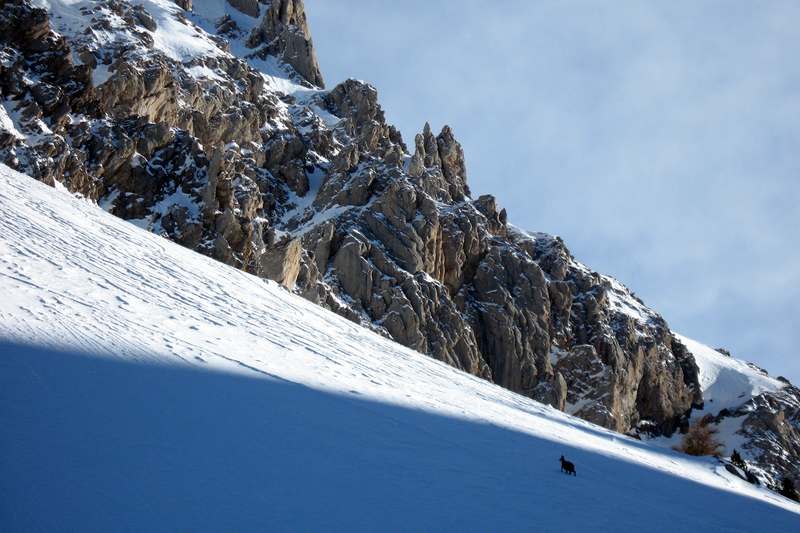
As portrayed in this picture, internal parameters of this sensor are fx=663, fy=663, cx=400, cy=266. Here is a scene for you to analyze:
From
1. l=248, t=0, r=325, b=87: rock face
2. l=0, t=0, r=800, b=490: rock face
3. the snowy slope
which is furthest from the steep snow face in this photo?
the snowy slope

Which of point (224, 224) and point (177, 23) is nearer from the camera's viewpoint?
point (224, 224)

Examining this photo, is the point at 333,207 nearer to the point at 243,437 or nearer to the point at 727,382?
the point at 243,437

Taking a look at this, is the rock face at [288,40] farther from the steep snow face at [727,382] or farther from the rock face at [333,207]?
the steep snow face at [727,382]

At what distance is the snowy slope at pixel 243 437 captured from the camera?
20.9 feet

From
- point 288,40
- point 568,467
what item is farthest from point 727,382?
point 568,467

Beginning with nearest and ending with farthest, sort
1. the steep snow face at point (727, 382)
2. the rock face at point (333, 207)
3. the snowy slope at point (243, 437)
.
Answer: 1. the snowy slope at point (243, 437)
2. the rock face at point (333, 207)
3. the steep snow face at point (727, 382)

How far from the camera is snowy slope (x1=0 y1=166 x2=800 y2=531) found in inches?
251

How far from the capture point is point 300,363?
43.2ft

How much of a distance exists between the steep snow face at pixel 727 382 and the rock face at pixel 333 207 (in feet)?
17.1

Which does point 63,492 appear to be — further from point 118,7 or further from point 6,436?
point 118,7

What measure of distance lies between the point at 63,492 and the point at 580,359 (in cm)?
9238

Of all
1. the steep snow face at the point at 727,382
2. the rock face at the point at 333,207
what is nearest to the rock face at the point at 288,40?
the rock face at the point at 333,207

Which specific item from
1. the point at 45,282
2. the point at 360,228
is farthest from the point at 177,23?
the point at 45,282

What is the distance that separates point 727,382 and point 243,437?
143m
